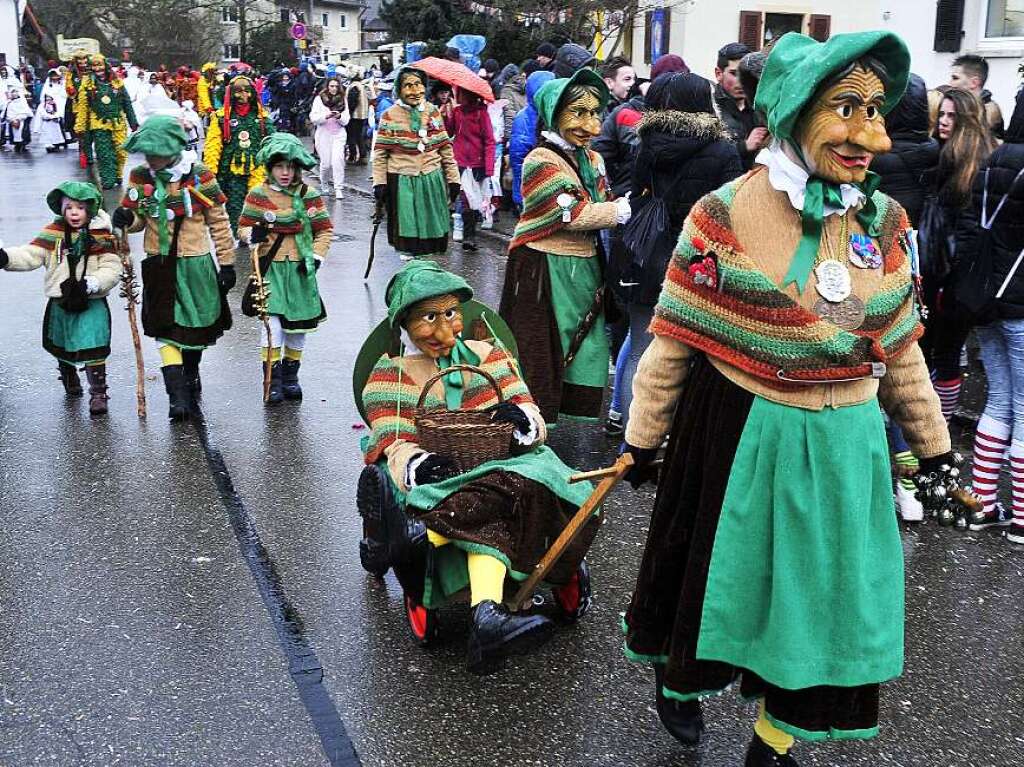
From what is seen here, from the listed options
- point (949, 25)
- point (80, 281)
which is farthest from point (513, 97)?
point (80, 281)

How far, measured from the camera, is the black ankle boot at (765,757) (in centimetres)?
337

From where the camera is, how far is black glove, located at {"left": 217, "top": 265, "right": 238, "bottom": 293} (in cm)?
753

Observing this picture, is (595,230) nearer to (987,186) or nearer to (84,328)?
(987,186)

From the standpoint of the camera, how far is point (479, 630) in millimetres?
3754

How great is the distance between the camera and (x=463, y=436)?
4203 mm

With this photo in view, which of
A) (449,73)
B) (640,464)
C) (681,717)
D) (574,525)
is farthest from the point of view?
(449,73)

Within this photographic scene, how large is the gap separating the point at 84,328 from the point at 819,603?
18.5ft

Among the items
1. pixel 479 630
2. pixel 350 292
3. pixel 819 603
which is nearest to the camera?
pixel 819 603

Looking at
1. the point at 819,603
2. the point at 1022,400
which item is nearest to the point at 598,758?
the point at 819,603

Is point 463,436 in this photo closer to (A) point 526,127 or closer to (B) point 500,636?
(B) point 500,636

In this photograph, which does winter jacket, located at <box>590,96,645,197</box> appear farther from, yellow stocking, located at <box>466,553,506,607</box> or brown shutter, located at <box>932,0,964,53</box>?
brown shutter, located at <box>932,0,964,53</box>

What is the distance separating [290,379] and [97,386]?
1184mm

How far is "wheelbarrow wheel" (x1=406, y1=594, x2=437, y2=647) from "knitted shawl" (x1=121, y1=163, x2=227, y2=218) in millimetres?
3750

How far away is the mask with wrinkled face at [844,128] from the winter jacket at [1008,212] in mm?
2382
